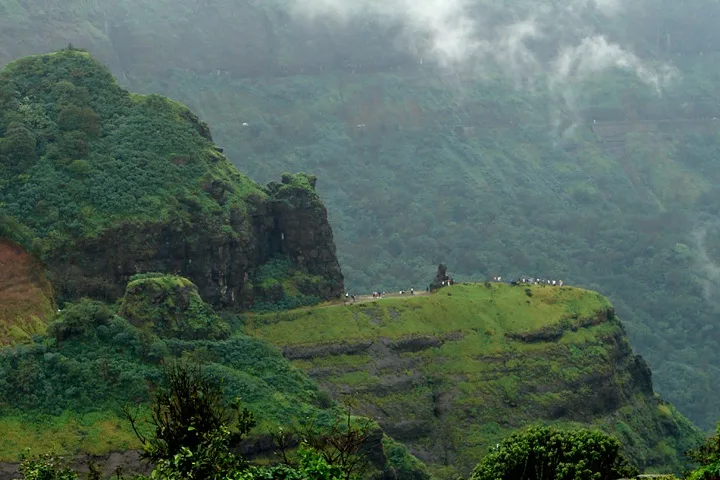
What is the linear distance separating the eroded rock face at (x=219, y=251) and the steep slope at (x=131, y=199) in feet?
0.34

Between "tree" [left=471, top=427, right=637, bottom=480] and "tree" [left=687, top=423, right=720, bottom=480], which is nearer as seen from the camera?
"tree" [left=687, top=423, right=720, bottom=480]

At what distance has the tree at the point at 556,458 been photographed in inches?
2630

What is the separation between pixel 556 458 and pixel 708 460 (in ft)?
34.2

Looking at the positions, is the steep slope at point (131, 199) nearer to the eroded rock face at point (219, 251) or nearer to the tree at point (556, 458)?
the eroded rock face at point (219, 251)

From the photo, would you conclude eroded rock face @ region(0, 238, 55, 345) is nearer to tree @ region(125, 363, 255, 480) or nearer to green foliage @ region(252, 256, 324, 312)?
green foliage @ region(252, 256, 324, 312)

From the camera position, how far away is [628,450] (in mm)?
121000

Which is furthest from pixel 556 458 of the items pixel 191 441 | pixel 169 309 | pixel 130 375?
pixel 169 309

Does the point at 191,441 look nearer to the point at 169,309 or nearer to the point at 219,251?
the point at 169,309

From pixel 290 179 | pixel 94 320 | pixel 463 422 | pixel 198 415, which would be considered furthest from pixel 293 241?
pixel 198 415

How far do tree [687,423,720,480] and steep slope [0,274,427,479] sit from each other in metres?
39.4

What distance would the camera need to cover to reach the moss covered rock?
106062 millimetres

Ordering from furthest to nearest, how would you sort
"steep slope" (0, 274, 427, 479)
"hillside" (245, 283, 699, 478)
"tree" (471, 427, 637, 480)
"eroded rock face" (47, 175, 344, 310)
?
"hillside" (245, 283, 699, 478)
"eroded rock face" (47, 175, 344, 310)
"steep slope" (0, 274, 427, 479)
"tree" (471, 427, 637, 480)

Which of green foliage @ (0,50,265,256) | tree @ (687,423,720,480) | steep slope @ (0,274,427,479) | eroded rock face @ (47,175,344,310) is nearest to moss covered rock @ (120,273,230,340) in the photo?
steep slope @ (0,274,427,479)

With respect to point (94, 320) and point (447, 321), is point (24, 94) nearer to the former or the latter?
point (94, 320)
